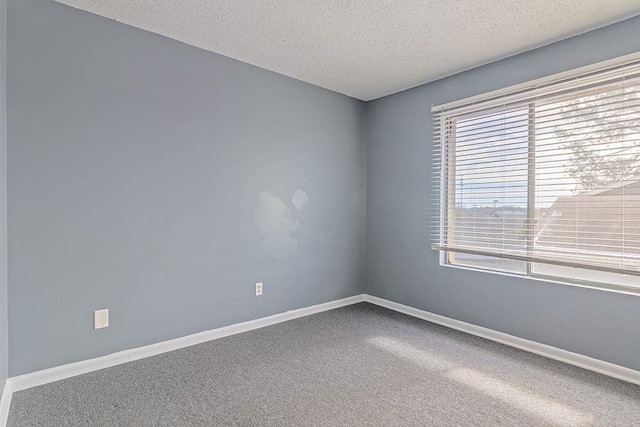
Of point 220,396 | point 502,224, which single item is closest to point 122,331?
point 220,396

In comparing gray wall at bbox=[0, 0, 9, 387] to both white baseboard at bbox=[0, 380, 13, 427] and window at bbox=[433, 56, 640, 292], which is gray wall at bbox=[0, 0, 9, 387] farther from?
window at bbox=[433, 56, 640, 292]

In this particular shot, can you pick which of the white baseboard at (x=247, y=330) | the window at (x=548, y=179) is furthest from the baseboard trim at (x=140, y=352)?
the window at (x=548, y=179)

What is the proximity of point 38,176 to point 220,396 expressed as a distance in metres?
1.72

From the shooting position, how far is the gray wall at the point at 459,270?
2.28 metres

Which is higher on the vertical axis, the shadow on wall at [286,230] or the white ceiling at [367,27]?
the white ceiling at [367,27]

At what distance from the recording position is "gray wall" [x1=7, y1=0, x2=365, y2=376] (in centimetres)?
205

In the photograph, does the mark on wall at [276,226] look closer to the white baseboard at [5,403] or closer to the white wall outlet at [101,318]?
the white wall outlet at [101,318]

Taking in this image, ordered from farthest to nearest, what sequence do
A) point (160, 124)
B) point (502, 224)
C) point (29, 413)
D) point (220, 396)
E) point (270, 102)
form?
point (270, 102), point (502, 224), point (160, 124), point (220, 396), point (29, 413)

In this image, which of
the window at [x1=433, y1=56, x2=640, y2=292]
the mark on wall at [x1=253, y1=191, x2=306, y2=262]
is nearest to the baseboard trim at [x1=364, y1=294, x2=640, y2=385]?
the window at [x1=433, y1=56, x2=640, y2=292]

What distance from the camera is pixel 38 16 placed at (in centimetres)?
207

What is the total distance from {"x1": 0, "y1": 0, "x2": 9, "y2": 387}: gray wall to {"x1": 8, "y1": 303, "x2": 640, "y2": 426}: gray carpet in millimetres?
303

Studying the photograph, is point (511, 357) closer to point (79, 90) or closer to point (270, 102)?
point (270, 102)

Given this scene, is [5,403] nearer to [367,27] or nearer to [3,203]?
[3,203]

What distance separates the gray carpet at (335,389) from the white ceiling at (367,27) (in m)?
2.34
